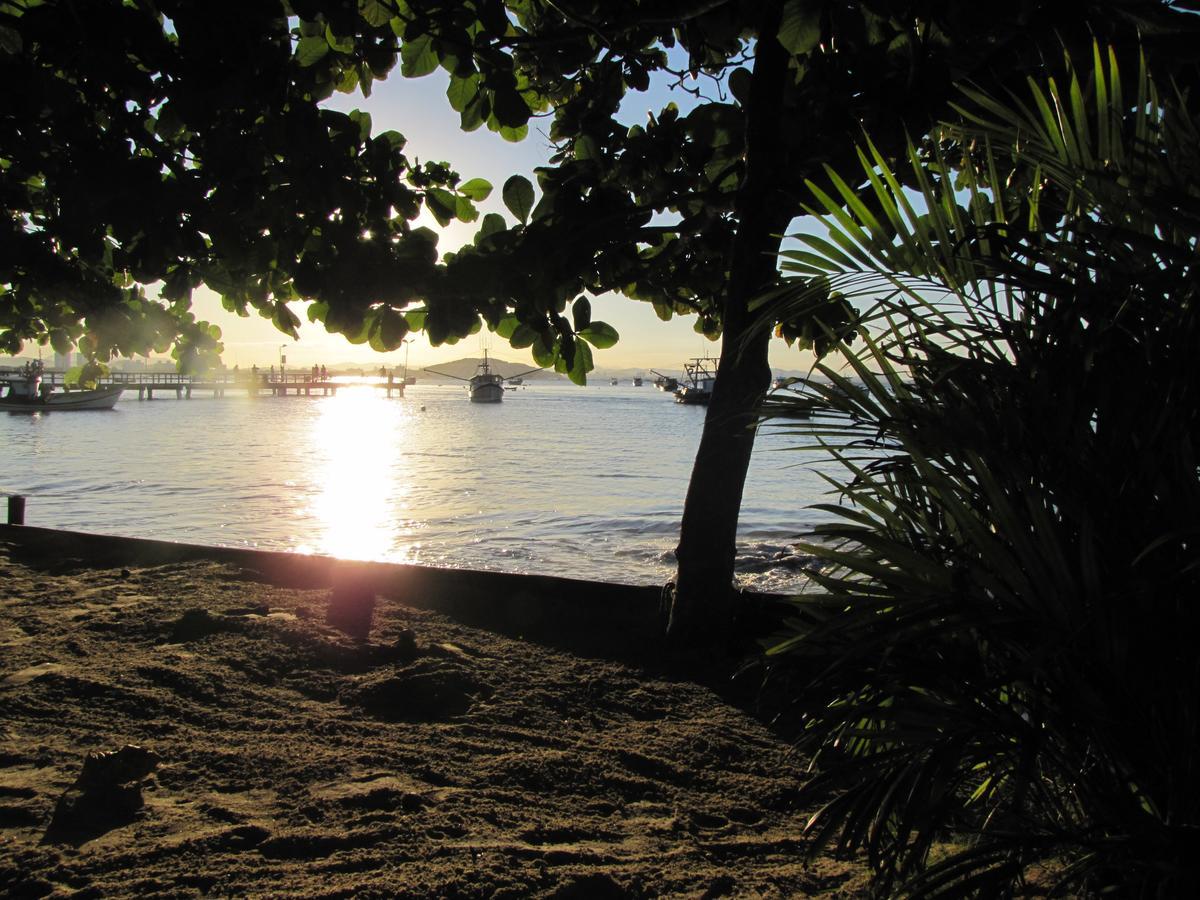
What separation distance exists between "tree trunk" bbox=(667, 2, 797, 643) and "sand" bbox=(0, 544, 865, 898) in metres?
0.47

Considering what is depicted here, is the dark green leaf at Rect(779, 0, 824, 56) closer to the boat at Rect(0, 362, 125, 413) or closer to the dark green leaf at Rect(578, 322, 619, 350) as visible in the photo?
the dark green leaf at Rect(578, 322, 619, 350)

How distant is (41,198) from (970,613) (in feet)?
17.4

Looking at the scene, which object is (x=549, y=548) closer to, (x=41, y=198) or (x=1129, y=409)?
(x=41, y=198)

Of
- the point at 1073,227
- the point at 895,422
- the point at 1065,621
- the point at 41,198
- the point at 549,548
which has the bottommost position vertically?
the point at 549,548

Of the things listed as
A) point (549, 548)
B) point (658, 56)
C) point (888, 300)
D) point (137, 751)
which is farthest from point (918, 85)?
point (549, 548)

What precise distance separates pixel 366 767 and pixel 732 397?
222cm

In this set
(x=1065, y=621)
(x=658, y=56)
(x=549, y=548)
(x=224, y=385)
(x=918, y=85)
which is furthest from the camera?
(x=224, y=385)

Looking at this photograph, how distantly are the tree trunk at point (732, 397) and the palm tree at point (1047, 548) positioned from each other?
1972 millimetres

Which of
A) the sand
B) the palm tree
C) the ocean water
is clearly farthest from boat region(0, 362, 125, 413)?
the palm tree

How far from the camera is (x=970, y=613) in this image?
117 cm

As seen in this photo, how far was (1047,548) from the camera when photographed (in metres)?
1.17

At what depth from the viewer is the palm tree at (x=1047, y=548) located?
1162mm

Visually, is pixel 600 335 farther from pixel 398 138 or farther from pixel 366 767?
pixel 366 767

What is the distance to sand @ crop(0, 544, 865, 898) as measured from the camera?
1.83 metres
